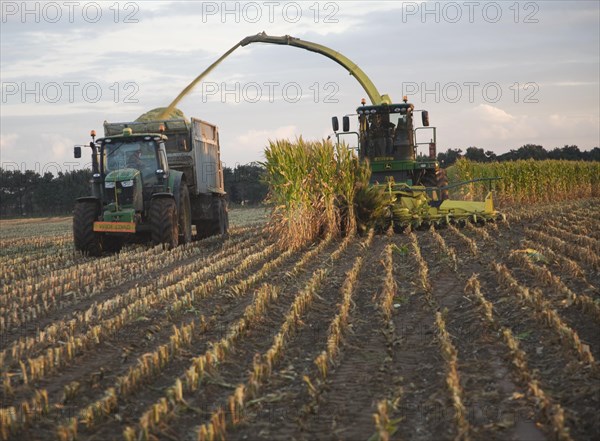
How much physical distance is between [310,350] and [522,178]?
957 inches

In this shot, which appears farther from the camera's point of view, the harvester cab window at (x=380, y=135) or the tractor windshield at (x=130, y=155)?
the harvester cab window at (x=380, y=135)

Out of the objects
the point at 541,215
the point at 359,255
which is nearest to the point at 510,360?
the point at 359,255

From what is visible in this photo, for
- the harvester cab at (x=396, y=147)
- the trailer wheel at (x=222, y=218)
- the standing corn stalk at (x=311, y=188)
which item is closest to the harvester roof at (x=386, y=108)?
the harvester cab at (x=396, y=147)

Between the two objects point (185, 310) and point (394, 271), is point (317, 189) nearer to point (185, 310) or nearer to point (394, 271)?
point (394, 271)

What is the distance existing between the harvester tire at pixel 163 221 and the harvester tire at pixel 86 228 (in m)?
0.99

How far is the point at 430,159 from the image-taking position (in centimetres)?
1850

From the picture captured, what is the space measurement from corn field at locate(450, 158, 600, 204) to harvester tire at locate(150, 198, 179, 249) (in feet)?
50.4

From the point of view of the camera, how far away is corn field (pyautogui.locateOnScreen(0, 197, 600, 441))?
4.43 m

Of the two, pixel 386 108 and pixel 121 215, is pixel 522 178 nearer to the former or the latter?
pixel 386 108

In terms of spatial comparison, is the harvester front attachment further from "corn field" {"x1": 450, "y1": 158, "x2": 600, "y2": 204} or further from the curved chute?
"corn field" {"x1": 450, "y1": 158, "x2": 600, "y2": 204}

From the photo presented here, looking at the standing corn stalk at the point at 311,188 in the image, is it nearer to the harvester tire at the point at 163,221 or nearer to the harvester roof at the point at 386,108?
the harvester tire at the point at 163,221

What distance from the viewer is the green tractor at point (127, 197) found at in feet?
44.3

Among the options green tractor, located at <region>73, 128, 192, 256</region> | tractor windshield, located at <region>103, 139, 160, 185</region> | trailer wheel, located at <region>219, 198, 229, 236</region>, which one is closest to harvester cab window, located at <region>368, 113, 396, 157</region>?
trailer wheel, located at <region>219, 198, 229, 236</region>

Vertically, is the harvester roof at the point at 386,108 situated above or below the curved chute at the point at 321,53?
below
